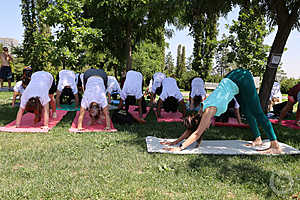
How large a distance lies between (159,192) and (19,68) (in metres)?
33.2

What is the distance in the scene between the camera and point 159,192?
2.53 metres

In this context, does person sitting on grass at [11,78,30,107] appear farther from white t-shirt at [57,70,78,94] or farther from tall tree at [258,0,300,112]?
tall tree at [258,0,300,112]

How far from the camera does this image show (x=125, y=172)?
2.99 metres

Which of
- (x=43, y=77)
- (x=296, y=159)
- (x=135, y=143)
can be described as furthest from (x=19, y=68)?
(x=296, y=159)

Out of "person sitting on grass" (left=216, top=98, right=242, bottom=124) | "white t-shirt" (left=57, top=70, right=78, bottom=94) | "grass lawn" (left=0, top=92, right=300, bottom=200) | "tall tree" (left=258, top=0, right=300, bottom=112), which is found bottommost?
"grass lawn" (left=0, top=92, right=300, bottom=200)

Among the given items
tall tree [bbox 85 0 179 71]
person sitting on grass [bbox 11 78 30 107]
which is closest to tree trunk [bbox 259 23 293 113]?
tall tree [bbox 85 0 179 71]

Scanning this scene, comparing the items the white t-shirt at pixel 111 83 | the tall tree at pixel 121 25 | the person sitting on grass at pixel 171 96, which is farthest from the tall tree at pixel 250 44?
the person sitting on grass at pixel 171 96

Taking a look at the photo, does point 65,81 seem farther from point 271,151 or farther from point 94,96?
point 271,151

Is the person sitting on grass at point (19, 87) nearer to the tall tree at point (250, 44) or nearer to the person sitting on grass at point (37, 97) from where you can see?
the person sitting on grass at point (37, 97)

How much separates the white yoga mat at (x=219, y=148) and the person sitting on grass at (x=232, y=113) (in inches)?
59.1

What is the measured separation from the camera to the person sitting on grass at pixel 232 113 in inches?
238

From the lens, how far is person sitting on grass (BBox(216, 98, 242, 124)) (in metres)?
6.04

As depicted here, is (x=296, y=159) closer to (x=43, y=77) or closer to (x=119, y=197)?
(x=119, y=197)

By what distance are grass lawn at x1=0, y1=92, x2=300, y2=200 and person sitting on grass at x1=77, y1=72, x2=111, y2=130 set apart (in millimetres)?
911
